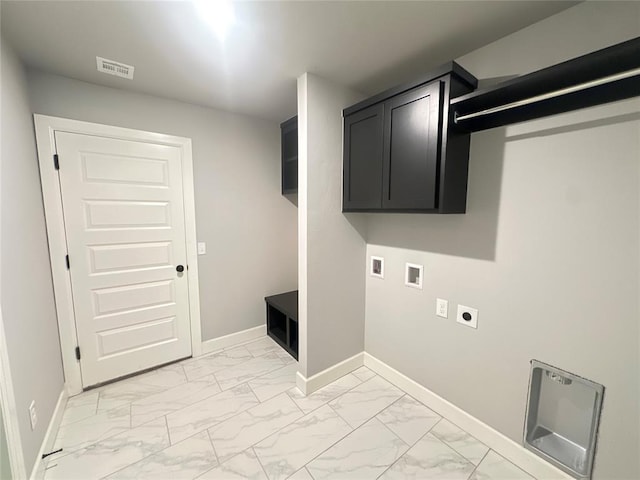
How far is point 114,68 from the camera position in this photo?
6.00ft

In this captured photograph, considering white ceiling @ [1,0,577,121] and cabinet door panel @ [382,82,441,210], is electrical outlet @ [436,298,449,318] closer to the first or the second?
cabinet door panel @ [382,82,441,210]

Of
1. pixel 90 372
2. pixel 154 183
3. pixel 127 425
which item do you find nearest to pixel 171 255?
pixel 154 183

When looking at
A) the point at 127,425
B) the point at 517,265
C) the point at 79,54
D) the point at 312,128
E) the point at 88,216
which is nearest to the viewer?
the point at 517,265

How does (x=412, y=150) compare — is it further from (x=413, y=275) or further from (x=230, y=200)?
(x=230, y=200)

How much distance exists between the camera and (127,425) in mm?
1806

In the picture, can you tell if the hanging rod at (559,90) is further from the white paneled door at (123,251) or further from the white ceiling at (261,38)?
the white paneled door at (123,251)

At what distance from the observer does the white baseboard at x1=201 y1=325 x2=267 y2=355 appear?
2754mm

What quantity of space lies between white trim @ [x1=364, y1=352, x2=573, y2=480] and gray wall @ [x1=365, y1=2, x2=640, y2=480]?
0.24 feet

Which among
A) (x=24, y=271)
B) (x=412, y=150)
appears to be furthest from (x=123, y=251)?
(x=412, y=150)

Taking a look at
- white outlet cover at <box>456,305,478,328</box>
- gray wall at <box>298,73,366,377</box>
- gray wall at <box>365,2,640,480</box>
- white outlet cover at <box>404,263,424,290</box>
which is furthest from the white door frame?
white outlet cover at <box>456,305,478,328</box>

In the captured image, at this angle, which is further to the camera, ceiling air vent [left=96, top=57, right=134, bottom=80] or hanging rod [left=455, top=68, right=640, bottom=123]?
ceiling air vent [left=96, top=57, right=134, bottom=80]

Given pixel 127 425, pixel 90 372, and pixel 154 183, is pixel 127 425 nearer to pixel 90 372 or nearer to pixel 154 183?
pixel 90 372

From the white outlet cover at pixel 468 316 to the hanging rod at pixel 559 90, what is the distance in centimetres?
117

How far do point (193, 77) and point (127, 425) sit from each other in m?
2.59
